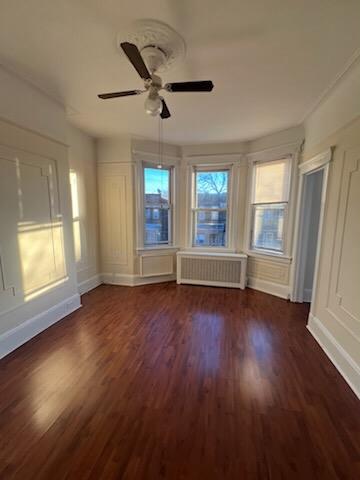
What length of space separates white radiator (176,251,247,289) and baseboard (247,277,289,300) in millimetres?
190

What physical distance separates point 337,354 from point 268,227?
2.32 metres

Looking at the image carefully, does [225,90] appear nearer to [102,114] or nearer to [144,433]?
[102,114]

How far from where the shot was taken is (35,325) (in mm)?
2598

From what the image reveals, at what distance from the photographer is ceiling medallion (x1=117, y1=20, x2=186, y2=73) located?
1.58 metres

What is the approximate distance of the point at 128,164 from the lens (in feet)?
13.4

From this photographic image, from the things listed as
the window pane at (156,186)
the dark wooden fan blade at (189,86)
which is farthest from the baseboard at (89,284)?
the dark wooden fan blade at (189,86)

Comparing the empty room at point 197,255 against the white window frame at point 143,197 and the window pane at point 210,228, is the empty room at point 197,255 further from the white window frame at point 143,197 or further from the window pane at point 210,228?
the window pane at point 210,228

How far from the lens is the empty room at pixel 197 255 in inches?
56.6

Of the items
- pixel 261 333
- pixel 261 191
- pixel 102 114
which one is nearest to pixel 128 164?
pixel 102 114

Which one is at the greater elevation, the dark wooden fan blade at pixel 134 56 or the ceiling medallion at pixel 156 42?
the ceiling medallion at pixel 156 42

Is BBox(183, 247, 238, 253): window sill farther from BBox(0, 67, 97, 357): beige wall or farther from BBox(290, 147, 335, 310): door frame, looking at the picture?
BBox(0, 67, 97, 357): beige wall

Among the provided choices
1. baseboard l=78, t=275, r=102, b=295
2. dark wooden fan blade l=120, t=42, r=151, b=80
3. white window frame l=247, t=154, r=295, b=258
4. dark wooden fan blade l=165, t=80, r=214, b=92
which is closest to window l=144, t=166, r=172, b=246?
baseboard l=78, t=275, r=102, b=295

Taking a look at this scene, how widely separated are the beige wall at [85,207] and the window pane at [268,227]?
10.0 ft

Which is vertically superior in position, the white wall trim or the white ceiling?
the white ceiling
